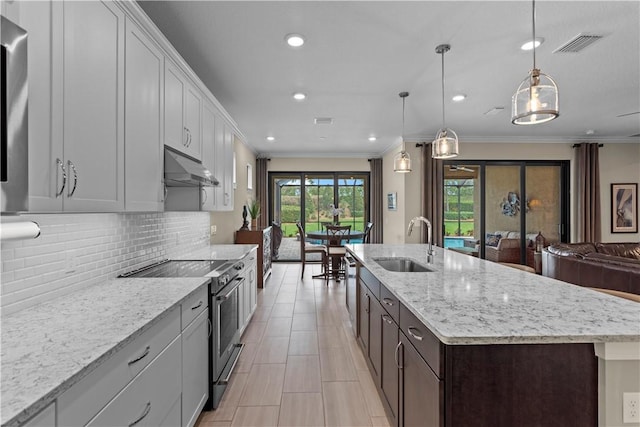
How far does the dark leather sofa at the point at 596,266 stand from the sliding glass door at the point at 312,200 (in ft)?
14.2

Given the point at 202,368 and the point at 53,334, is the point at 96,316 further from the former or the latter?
the point at 202,368

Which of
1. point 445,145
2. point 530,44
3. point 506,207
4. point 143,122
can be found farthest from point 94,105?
point 506,207

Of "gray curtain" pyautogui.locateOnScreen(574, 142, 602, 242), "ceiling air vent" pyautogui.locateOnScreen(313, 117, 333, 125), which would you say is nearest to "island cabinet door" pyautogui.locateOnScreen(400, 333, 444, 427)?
"ceiling air vent" pyautogui.locateOnScreen(313, 117, 333, 125)

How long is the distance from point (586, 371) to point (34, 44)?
2323 mm

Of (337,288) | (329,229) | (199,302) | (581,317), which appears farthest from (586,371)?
(329,229)

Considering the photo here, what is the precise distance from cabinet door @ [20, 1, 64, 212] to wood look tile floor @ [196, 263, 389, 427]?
5.58 ft

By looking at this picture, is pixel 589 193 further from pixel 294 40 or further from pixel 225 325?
pixel 225 325

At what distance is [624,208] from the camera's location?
6.28m

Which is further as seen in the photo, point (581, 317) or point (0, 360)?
point (581, 317)

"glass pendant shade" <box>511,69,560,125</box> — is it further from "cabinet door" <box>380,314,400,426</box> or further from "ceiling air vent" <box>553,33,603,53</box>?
"cabinet door" <box>380,314,400,426</box>

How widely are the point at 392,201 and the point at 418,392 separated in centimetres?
578

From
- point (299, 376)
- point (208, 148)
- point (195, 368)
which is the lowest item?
point (299, 376)

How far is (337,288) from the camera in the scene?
550 centimetres

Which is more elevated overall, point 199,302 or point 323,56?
point 323,56
